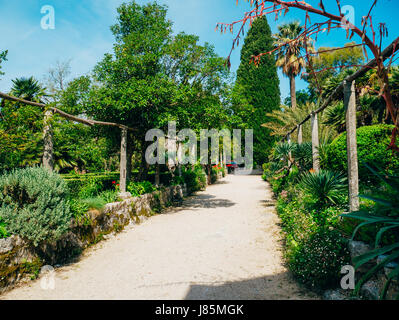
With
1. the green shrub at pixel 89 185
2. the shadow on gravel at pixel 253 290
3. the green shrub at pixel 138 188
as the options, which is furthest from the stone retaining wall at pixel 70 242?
the shadow on gravel at pixel 253 290

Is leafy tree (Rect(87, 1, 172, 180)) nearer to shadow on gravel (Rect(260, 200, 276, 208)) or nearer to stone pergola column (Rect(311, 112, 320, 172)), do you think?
stone pergola column (Rect(311, 112, 320, 172))

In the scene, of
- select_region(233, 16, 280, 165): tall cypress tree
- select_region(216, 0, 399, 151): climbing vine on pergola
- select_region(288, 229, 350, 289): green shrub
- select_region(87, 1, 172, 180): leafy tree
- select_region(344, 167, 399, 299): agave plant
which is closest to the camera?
select_region(216, 0, 399, 151): climbing vine on pergola

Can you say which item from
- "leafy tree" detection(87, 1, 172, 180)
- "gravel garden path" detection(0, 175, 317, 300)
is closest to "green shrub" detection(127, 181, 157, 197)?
"gravel garden path" detection(0, 175, 317, 300)

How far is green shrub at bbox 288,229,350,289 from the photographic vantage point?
11.7ft

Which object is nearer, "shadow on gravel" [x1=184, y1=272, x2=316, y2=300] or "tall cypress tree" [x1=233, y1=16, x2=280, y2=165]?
"shadow on gravel" [x1=184, y1=272, x2=316, y2=300]

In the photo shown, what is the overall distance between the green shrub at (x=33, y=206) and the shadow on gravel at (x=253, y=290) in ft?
9.03

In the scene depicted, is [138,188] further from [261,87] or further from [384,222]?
[261,87]

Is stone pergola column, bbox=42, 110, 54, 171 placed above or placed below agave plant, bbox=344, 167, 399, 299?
above

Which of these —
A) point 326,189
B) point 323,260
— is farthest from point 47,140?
point 326,189

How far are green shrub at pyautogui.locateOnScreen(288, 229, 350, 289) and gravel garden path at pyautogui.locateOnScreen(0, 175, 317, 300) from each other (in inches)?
9.1

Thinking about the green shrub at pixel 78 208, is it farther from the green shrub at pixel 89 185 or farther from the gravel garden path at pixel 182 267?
the green shrub at pixel 89 185

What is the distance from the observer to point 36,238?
4.36m
